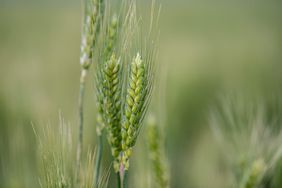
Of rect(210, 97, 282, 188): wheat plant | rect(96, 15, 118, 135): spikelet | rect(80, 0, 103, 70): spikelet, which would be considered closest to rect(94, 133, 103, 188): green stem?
rect(96, 15, 118, 135): spikelet

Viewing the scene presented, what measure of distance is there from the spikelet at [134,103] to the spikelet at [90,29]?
→ 5.6 inches

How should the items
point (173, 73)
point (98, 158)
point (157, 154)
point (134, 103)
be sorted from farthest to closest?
1. point (173, 73)
2. point (157, 154)
3. point (98, 158)
4. point (134, 103)

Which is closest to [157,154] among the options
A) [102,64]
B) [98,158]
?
[98,158]

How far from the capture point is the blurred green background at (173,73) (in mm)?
1015

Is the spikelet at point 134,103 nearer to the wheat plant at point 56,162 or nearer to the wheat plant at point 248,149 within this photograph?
the wheat plant at point 56,162

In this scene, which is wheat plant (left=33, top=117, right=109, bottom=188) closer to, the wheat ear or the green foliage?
the wheat ear

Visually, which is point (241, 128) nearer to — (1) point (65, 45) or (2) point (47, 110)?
(2) point (47, 110)

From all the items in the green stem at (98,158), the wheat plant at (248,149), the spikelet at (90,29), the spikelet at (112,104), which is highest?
the spikelet at (90,29)

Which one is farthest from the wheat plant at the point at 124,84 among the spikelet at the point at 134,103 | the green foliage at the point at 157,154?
the green foliage at the point at 157,154

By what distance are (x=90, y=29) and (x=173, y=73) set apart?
136 centimetres

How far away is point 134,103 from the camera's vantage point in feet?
1.62

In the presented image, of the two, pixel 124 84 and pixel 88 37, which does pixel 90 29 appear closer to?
pixel 88 37

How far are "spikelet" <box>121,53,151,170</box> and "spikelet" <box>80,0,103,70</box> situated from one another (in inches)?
5.6

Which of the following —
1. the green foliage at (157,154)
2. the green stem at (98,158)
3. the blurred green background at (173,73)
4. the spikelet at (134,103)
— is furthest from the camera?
the blurred green background at (173,73)
